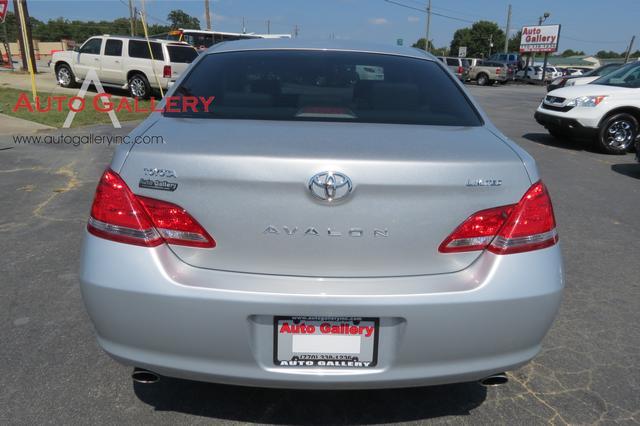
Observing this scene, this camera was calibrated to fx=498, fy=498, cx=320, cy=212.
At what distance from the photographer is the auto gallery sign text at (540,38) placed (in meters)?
39.2

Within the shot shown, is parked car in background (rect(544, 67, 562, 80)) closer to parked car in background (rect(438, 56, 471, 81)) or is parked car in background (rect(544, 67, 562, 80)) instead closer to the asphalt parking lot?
parked car in background (rect(438, 56, 471, 81))

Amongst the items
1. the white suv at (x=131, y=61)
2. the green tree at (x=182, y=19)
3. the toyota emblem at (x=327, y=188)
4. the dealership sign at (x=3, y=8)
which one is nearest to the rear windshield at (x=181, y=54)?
the white suv at (x=131, y=61)

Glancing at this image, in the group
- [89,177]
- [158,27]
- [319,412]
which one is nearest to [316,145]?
[319,412]

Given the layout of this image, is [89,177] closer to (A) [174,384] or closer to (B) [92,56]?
(A) [174,384]

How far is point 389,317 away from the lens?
1.73m

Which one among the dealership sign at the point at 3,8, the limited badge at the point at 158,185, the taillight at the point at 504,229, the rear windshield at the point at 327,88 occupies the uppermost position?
the dealership sign at the point at 3,8

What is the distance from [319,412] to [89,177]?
17.0ft

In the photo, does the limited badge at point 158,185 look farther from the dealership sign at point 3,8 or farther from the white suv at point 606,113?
the dealership sign at point 3,8

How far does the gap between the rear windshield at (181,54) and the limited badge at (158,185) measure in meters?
15.3

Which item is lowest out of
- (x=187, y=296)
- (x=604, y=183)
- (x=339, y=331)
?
(x=604, y=183)

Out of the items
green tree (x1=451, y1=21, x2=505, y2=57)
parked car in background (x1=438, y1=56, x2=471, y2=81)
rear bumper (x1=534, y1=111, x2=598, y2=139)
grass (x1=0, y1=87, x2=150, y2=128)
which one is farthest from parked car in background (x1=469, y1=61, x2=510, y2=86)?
green tree (x1=451, y1=21, x2=505, y2=57)

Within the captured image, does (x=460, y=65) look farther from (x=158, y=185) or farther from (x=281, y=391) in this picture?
(x=158, y=185)

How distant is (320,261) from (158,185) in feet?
2.07

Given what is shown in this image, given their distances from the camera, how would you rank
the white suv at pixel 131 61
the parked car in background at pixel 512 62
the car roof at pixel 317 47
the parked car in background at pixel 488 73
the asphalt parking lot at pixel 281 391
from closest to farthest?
the asphalt parking lot at pixel 281 391, the car roof at pixel 317 47, the white suv at pixel 131 61, the parked car in background at pixel 488 73, the parked car in background at pixel 512 62
